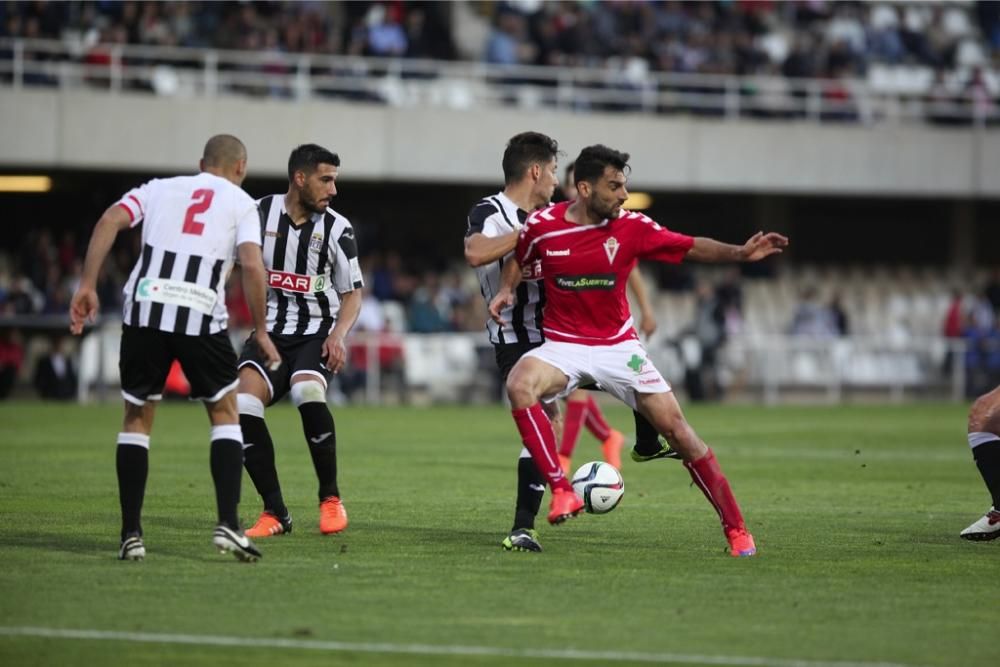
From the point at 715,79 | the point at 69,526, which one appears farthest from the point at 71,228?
the point at 69,526

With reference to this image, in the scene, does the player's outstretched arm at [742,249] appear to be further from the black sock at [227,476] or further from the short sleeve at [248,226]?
the black sock at [227,476]

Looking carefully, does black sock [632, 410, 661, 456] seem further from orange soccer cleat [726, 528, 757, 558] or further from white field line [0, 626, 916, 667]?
white field line [0, 626, 916, 667]

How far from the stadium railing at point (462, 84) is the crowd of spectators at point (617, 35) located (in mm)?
93

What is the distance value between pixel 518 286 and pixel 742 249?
1517 mm

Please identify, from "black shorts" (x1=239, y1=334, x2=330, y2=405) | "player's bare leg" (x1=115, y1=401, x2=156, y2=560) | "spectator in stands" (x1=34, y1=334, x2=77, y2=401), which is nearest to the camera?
"player's bare leg" (x1=115, y1=401, x2=156, y2=560)

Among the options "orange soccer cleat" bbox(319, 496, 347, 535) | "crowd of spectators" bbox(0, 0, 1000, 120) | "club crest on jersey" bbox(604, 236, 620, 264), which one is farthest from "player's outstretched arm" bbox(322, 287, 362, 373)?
"crowd of spectators" bbox(0, 0, 1000, 120)

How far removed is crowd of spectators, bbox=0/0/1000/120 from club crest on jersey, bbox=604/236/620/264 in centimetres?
2118

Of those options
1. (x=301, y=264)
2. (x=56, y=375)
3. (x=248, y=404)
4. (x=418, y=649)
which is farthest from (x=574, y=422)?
(x=56, y=375)

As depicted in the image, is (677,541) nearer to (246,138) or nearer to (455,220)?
(246,138)

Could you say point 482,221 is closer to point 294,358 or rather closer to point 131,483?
point 294,358

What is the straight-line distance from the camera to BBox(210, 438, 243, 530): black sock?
8.41 metres

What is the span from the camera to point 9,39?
92.1 ft

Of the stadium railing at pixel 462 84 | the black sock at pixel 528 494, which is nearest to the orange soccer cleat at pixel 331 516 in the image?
the black sock at pixel 528 494

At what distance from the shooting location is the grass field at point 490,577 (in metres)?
6.32
